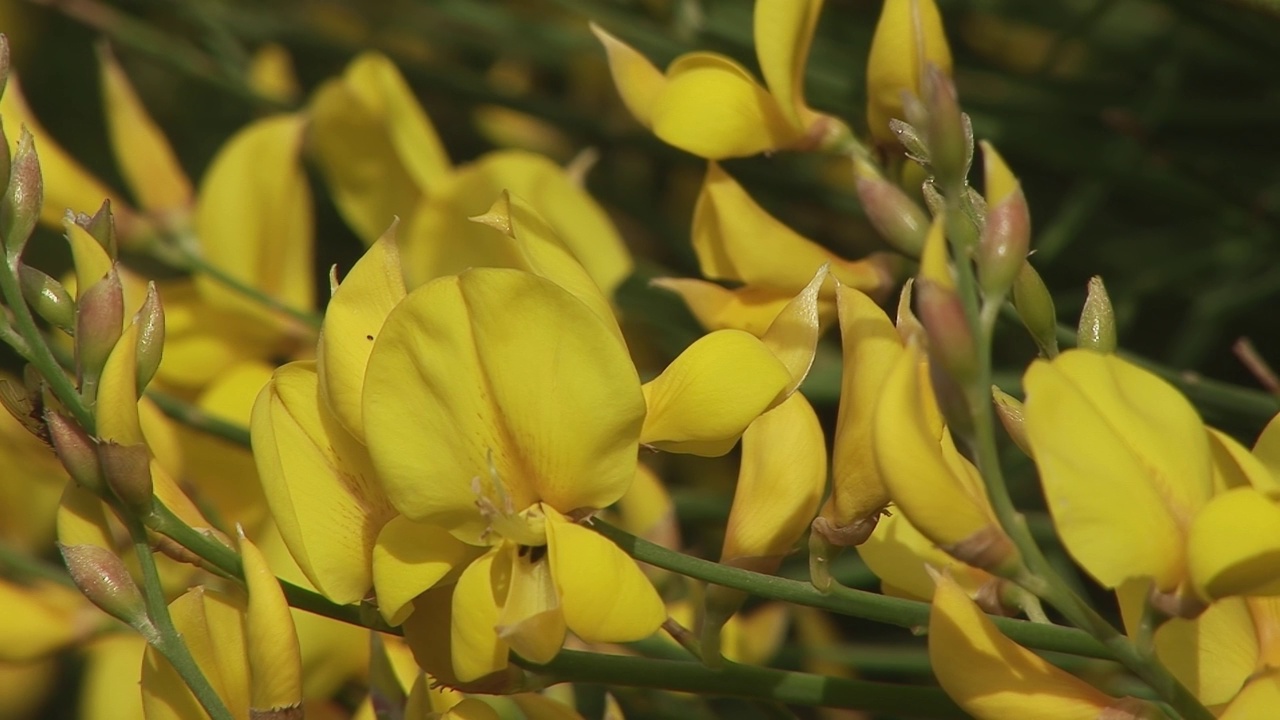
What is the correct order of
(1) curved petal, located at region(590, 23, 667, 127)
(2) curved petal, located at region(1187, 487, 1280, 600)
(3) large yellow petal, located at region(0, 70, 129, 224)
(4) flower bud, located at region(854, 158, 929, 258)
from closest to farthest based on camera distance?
(2) curved petal, located at region(1187, 487, 1280, 600) → (4) flower bud, located at region(854, 158, 929, 258) → (1) curved petal, located at region(590, 23, 667, 127) → (3) large yellow petal, located at region(0, 70, 129, 224)

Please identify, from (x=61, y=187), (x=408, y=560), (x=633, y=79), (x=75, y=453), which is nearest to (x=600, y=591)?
(x=408, y=560)

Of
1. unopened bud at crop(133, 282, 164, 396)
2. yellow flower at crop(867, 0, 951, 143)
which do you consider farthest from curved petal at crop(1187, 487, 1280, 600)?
unopened bud at crop(133, 282, 164, 396)

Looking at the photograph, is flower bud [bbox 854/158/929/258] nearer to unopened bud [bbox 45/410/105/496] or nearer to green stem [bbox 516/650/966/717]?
green stem [bbox 516/650/966/717]

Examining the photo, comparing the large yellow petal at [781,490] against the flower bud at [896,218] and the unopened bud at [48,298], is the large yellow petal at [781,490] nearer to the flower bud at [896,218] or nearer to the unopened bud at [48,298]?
the flower bud at [896,218]

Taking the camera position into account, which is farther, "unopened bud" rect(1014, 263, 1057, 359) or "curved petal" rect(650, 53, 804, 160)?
"curved petal" rect(650, 53, 804, 160)

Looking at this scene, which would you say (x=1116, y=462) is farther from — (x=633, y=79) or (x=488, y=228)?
(x=488, y=228)

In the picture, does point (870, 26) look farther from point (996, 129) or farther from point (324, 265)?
point (324, 265)
